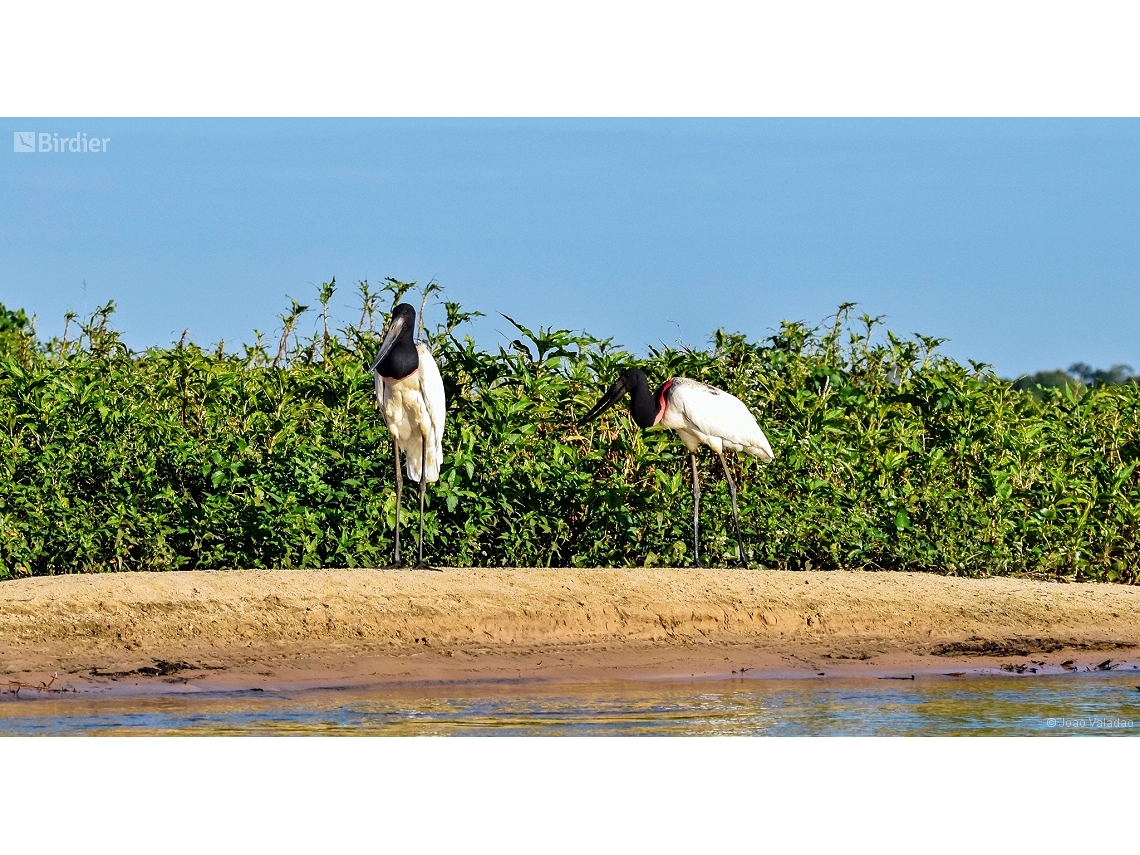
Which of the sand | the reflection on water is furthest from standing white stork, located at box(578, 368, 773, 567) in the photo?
the reflection on water

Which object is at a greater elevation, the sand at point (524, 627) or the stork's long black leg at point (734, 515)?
the stork's long black leg at point (734, 515)

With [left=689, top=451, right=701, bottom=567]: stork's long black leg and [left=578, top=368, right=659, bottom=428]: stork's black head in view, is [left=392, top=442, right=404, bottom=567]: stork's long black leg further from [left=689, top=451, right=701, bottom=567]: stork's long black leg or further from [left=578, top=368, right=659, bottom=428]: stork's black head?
[left=689, top=451, right=701, bottom=567]: stork's long black leg

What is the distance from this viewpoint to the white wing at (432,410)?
8.82m

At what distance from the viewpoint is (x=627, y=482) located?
9.95 m

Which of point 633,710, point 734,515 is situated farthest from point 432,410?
point 633,710

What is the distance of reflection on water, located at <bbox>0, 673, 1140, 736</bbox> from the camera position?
6457 mm

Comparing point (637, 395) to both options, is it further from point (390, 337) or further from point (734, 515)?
point (390, 337)

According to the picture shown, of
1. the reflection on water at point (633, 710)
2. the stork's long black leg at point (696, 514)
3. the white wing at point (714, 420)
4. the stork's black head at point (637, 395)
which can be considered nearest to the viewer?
the reflection on water at point (633, 710)

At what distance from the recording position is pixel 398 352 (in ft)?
29.1

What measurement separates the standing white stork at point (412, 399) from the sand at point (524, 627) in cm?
76

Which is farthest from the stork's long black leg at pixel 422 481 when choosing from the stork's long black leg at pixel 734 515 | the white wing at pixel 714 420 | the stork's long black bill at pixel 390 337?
the stork's long black leg at pixel 734 515

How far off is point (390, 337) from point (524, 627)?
2026 millimetres

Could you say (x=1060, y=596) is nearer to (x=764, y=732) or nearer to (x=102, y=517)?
(x=764, y=732)

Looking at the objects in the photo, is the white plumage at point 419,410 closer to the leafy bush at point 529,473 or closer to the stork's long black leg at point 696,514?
the leafy bush at point 529,473
